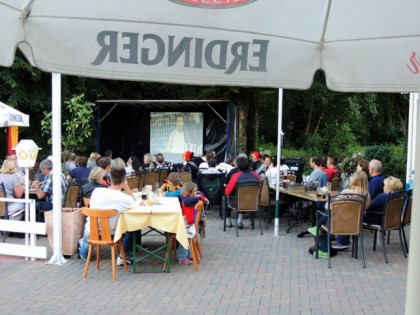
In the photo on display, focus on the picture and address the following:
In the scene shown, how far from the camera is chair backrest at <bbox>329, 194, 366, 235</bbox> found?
7066 mm

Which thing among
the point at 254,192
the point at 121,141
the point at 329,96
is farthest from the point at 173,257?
the point at 329,96

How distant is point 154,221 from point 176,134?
47.2 ft

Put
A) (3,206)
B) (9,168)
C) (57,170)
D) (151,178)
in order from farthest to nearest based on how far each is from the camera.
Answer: (151,178) < (9,168) < (3,206) < (57,170)

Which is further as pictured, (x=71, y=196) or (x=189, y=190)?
(x=71, y=196)

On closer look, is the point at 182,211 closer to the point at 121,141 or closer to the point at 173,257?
the point at 173,257

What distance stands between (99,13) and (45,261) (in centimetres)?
567

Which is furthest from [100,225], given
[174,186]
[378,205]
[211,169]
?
[211,169]

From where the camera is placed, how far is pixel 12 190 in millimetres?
8609

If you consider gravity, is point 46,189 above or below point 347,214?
above

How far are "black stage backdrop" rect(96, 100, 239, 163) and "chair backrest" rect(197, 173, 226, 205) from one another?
7297 mm

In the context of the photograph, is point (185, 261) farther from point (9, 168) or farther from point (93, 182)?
point (9, 168)

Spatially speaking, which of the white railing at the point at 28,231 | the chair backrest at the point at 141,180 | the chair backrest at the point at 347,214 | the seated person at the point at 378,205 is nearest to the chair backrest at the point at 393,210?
the seated person at the point at 378,205

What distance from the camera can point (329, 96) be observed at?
86.6ft

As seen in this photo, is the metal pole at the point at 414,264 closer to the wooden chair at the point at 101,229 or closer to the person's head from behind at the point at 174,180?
the wooden chair at the point at 101,229
